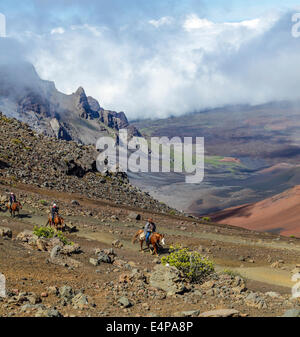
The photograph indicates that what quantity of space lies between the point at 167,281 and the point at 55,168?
33998 mm

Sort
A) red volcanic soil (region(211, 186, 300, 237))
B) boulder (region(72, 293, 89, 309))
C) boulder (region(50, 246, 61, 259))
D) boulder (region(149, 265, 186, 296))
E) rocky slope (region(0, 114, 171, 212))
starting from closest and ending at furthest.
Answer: boulder (region(72, 293, 89, 309)) → boulder (region(149, 265, 186, 296)) → boulder (region(50, 246, 61, 259)) → rocky slope (region(0, 114, 171, 212)) → red volcanic soil (region(211, 186, 300, 237))

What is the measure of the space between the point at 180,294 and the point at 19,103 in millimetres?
170352

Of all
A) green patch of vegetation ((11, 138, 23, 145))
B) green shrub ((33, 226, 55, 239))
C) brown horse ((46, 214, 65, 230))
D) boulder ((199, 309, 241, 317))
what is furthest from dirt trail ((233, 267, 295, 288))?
green patch of vegetation ((11, 138, 23, 145))

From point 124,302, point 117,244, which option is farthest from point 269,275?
point 124,302

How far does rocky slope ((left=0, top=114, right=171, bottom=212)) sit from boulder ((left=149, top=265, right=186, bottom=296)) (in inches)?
1084

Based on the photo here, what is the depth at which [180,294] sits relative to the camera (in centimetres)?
1131

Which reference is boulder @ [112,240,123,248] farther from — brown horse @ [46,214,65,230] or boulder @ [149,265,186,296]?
boulder @ [149,265,186,296]

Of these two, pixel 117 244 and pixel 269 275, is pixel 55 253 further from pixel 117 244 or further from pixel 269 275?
pixel 269 275

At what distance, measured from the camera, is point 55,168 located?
43.4 m

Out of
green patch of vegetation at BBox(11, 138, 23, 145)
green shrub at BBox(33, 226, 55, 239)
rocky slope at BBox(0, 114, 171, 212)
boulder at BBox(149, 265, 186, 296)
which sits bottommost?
boulder at BBox(149, 265, 186, 296)

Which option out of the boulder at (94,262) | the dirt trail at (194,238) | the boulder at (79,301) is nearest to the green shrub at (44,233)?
the dirt trail at (194,238)

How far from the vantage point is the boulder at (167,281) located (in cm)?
1132

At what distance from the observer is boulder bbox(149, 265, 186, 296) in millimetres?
11320
